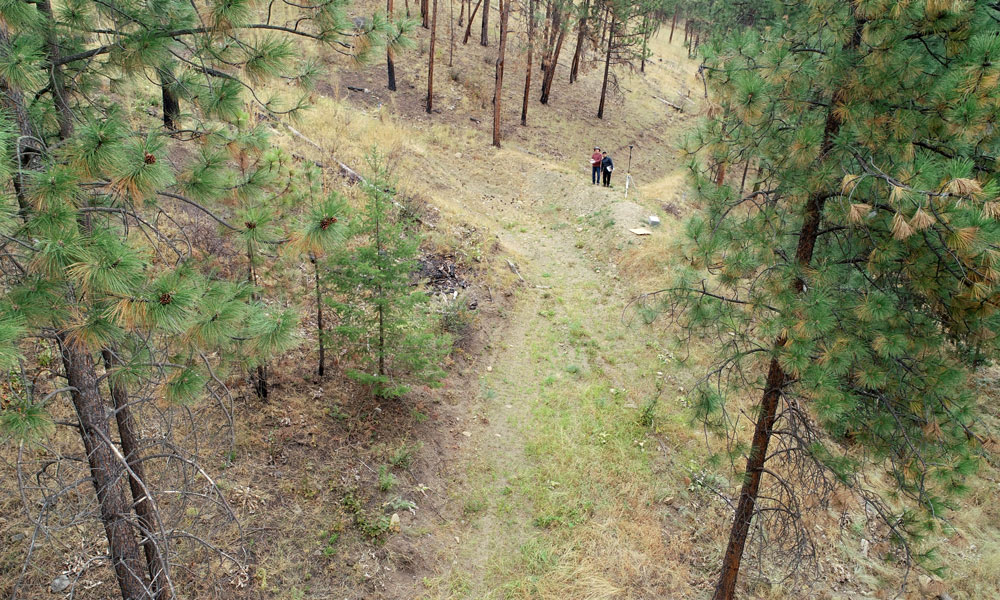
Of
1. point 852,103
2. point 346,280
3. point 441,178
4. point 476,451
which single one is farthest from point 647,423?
point 441,178

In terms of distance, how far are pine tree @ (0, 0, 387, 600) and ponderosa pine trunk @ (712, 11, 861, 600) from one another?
393 centimetres

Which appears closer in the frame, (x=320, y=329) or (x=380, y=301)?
(x=380, y=301)

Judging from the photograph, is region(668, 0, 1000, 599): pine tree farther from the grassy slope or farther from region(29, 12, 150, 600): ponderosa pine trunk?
region(29, 12, 150, 600): ponderosa pine trunk

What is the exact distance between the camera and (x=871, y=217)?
4.26 m

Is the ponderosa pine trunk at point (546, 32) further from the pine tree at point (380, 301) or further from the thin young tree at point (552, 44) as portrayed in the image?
the pine tree at point (380, 301)

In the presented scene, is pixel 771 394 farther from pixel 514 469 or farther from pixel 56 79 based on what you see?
pixel 56 79

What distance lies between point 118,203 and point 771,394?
604 cm

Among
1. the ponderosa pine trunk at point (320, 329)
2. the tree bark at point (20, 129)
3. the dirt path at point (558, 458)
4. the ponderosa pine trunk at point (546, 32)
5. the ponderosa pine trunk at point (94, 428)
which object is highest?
the ponderosa pine trunk at point (546, 32)

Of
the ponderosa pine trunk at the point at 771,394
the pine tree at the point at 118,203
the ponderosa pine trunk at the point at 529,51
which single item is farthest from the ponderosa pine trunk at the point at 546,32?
the pine tree at the point at 118,203

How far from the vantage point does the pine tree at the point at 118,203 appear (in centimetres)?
297

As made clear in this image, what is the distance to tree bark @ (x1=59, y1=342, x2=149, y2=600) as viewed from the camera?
3.69 metres

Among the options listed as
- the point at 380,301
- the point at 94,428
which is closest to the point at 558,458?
the point at 380,301

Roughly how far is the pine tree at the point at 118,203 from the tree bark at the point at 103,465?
0.04ft

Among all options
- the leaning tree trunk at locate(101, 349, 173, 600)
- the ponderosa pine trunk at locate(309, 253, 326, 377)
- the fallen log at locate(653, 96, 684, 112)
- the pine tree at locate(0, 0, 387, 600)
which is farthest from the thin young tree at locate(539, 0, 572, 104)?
the leaning tree trunk at locate(101, 349, 173, 600)
